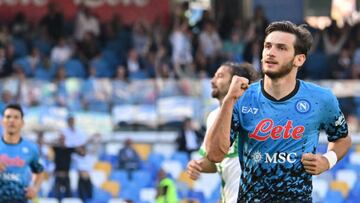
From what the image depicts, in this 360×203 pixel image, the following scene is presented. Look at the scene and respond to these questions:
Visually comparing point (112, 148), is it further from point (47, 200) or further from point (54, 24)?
point (54, 24)

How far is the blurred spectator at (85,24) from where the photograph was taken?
21109 millimetres

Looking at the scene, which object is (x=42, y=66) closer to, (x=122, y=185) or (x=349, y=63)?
(x=122, y=185)

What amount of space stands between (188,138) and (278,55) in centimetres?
1117

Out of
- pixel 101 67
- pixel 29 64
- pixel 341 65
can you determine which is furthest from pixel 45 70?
pixel 341 65

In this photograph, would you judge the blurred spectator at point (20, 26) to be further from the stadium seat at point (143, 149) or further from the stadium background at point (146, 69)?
the stadium seat at point (143, 149)

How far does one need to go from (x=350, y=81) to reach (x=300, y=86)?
11.7m

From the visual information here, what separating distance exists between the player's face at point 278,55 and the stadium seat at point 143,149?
1134 cm

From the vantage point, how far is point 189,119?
17.3 meters

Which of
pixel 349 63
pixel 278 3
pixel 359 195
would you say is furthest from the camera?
pixel 278 3

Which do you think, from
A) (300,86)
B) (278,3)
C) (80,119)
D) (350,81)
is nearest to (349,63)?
(350,81)

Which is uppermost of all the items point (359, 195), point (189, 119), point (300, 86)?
point (300, 86)

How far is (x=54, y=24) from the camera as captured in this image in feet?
69.9

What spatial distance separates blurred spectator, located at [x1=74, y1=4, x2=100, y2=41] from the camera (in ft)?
69.3

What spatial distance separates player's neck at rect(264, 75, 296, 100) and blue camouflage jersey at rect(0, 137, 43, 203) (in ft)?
17.2
